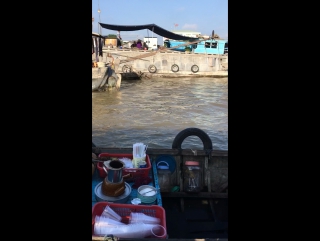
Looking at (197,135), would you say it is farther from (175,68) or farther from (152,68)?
(175,68)

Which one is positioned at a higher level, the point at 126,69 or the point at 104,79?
the point at 126,69

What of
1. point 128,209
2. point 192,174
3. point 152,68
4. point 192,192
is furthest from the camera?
point 152,68

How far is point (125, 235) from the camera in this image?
3074mm

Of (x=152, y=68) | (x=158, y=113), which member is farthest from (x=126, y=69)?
(x=158, y=113)

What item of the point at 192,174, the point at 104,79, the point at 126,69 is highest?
the point at 126,69

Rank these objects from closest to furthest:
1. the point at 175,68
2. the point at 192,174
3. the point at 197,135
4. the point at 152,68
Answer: the point at 192,174 → the point at 197,135 → the point at 152,68 → the point at 175,68

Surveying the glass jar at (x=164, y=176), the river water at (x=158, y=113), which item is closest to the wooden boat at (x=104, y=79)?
the river water at (x=158, y=113)

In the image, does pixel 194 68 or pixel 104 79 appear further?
pixel 194 68

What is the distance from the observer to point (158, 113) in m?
15.8

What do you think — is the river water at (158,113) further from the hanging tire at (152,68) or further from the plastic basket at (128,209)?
the plastic basket at (128,209)

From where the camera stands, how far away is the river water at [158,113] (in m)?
11.0
